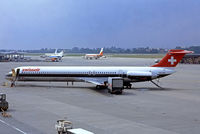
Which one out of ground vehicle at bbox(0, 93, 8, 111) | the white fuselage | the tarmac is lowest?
the tarmac

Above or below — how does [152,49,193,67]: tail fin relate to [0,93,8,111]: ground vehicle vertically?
above

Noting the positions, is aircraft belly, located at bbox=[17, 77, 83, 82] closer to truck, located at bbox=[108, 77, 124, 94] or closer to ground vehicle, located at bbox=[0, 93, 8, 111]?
truck, located at bbox=[108, 77, 124, 94]

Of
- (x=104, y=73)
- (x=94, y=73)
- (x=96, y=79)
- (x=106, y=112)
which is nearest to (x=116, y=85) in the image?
(x=104, y=73)

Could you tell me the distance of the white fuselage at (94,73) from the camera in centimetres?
4644

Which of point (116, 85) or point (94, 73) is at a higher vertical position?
point (94, 73)

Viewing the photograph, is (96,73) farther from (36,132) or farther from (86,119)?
(36,132)

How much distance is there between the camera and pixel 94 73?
4706cm

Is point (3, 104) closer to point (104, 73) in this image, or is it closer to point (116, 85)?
point (116, 85)

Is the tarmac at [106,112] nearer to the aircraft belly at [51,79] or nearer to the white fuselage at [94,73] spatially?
the white fuselage at [94,73]

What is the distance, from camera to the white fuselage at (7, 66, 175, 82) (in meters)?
46.4

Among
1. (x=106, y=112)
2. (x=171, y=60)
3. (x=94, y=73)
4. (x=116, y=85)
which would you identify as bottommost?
(x=106, y=112)

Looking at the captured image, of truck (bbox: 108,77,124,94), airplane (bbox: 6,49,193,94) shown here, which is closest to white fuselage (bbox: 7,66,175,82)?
airplane (bbox: 6,49,193,94)

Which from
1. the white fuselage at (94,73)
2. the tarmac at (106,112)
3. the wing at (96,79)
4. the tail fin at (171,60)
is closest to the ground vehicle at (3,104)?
the tarmac at (106,112)

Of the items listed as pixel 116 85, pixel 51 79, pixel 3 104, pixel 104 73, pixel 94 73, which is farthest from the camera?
pixel 51 79
